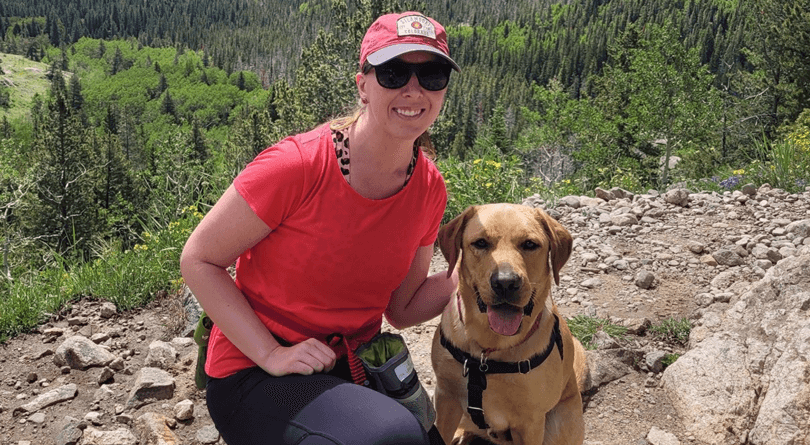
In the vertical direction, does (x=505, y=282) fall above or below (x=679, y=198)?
above

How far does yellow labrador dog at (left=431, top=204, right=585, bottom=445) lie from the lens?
7.84 feet

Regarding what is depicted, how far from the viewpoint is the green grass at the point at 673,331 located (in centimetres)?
389

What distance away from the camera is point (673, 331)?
13.0 feet

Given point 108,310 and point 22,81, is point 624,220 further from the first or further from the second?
point 22,81

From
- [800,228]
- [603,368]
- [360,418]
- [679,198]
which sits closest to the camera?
[360,418]

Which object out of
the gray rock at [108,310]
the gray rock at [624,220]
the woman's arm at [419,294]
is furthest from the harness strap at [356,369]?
the gray rock at [624,220]

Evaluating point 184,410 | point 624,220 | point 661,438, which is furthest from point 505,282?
point 624,220

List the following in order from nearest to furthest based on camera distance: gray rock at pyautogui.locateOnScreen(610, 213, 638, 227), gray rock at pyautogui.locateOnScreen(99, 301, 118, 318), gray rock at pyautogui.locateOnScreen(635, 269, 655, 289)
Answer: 1. gray rock at pyautogui.locateOnScreen(99, 301, 118, 318)
2. gray rock at pyautogui.locateOnScreen(635, 269, 655, 289)
3. gray rock at pyautogui.locateOnScreen(610, 213, 638, 227)

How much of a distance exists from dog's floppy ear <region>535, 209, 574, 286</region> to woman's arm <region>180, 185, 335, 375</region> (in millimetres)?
1129

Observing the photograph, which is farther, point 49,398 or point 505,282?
point 49,398

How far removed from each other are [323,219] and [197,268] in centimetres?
48

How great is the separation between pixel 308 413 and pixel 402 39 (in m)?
1.30

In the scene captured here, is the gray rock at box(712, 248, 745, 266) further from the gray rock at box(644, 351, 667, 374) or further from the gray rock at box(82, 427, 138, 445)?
the gray rock at box(82, 427, 138, 445)


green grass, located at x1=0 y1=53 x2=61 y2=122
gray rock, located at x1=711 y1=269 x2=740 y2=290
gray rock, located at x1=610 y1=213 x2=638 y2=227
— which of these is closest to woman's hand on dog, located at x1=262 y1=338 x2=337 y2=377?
gray rock, located at x1=711 y1=269 x2=740 y2=290
